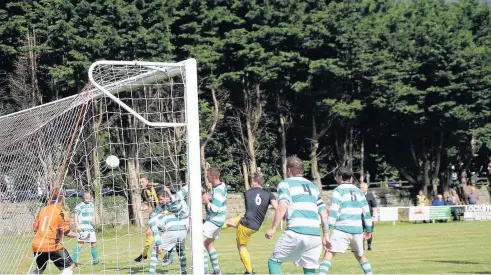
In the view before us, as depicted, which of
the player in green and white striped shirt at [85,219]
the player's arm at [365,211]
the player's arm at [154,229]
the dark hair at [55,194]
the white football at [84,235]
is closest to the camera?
the player's arm at [365,211]

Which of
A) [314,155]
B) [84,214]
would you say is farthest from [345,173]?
[314,155]

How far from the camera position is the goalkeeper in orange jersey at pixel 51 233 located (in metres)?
15.6

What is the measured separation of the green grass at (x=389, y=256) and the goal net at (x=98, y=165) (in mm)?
196

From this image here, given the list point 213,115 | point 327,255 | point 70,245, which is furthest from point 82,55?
point 327,255

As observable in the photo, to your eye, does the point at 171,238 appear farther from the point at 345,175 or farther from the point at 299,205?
the point at 299,205

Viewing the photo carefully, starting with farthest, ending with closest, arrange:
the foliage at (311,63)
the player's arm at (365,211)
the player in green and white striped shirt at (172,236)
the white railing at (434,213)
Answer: the white railing at (434,213) → the foliage at (311,63) → the player in green and white striped shirt at (172,236) → the player's arm at (365,211)

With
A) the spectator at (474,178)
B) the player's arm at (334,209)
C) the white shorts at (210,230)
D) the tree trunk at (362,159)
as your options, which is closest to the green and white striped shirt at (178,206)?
the white shorts at (210,230)

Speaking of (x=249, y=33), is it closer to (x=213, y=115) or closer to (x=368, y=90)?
(x=213, y=115)

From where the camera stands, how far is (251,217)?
1784 centimetres

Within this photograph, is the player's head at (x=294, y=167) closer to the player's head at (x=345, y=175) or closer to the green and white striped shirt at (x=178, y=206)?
the player's head at (x=345, y=175)

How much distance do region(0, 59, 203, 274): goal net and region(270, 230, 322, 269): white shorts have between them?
131 centimetres

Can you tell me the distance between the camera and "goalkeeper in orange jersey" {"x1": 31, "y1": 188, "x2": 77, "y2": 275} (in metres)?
15.6

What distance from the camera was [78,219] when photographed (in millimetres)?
22719

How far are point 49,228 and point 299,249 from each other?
4.74 metres
